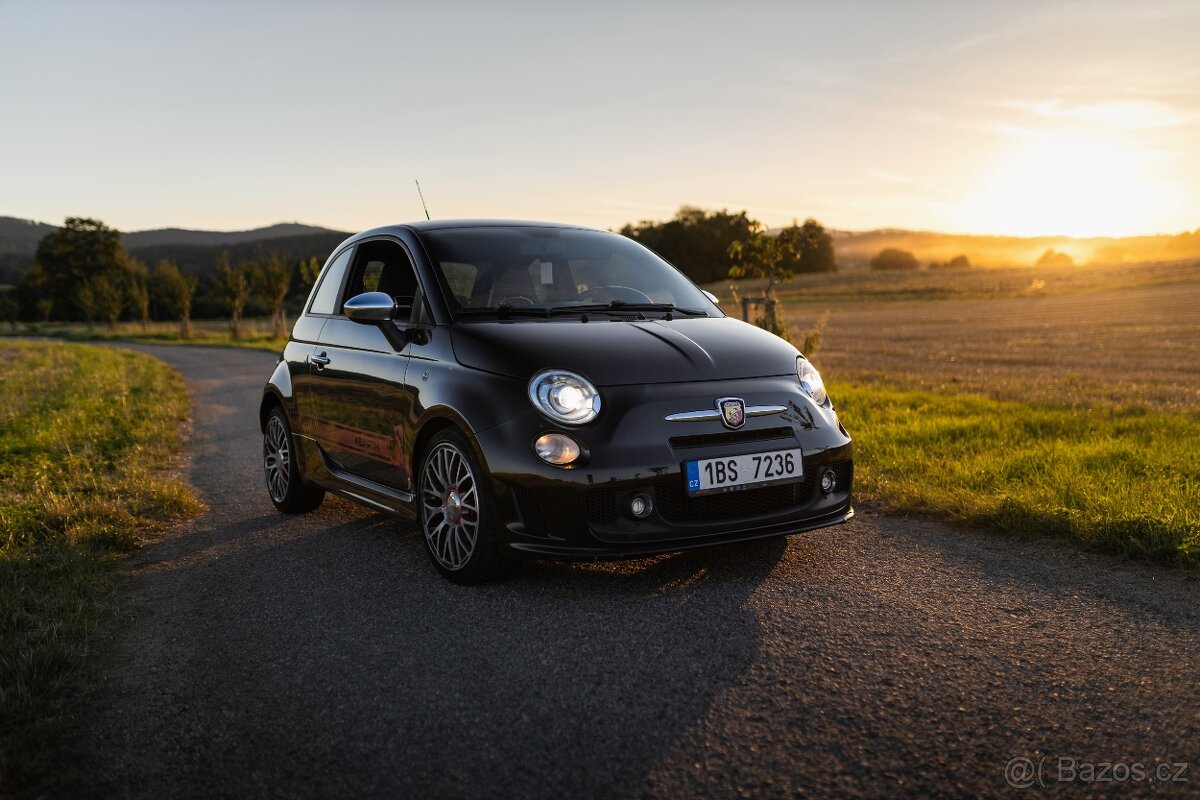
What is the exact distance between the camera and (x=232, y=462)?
8703mm

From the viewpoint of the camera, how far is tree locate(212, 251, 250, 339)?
39.6m

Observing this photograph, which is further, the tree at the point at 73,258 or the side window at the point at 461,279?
the tree at the point at 73,258

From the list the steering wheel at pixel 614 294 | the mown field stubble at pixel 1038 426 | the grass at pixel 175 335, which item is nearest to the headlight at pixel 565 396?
the steering wheel at pixel 614 294

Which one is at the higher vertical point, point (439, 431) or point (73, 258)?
point (73, 258)

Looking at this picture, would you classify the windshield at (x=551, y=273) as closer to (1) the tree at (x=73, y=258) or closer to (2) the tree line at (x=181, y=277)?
(2) the tree line at (x=181, y=277)

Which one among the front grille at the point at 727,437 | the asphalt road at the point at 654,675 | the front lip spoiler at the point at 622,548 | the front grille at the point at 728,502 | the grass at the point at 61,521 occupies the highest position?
the front grille at the point at 727,437

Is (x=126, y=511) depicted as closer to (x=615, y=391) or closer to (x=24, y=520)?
(x=24, y=520)

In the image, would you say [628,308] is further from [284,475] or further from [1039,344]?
[1039,344]

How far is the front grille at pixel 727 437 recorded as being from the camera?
4215 millimetres

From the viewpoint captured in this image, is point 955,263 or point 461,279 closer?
point 461,279

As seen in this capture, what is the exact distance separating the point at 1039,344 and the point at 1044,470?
56.5ft

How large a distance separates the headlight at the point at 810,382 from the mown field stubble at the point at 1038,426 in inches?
59.7

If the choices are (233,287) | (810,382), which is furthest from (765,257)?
(233,287)

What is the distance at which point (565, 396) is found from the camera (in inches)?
166
